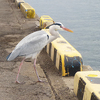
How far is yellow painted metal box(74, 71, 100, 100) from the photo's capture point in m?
3.25

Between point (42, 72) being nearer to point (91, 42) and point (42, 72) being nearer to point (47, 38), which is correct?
point (47, 38)

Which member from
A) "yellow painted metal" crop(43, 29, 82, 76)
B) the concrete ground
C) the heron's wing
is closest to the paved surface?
the concrete ground

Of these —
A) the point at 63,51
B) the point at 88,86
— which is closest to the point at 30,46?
the point at 63,51

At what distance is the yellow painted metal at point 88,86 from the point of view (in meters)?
3.25

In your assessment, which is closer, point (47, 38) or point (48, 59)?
point (47, 38)

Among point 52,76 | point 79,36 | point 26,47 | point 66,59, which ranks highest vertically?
point 26,47

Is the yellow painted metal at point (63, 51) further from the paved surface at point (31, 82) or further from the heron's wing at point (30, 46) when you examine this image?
the heron's wing at point (30, 46)

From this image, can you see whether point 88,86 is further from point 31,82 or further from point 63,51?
point 63,51

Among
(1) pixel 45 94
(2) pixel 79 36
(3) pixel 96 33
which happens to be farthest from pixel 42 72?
(3) pixel 96 33

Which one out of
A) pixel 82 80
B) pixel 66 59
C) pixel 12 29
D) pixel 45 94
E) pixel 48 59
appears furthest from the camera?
pixel 12 29

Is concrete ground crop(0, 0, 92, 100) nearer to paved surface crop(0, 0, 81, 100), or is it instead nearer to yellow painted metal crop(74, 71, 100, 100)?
paved surface crop(0, 0, 81, 100)

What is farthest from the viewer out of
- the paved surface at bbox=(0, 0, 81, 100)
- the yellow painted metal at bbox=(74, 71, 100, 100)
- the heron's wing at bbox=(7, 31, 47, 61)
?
the heron's wing at bbox=(7, 31, 47, 61)

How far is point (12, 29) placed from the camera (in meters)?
8.55

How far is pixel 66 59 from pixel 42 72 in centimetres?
59
